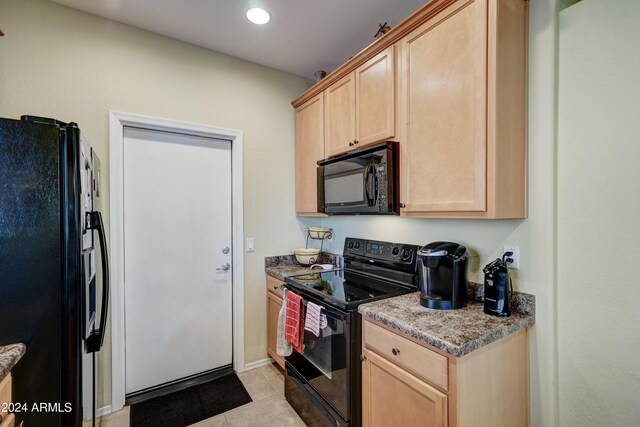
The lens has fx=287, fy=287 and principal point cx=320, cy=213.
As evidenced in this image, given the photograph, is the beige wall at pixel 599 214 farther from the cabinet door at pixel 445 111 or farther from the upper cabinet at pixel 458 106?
the cabinet door at pixel 445 111

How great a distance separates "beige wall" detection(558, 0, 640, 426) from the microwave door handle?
0.92 meters

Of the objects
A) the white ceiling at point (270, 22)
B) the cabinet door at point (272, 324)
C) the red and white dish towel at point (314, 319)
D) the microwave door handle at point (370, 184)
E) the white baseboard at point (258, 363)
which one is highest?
the white ceiling at point (270, 22)

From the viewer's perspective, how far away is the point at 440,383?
1.15 metres

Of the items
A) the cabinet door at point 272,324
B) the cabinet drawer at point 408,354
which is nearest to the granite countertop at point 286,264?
the cabinet door at point 272,324

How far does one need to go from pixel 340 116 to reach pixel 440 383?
180 centimetres

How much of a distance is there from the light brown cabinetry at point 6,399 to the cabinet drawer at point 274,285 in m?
1.60

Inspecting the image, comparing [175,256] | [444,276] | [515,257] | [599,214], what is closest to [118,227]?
[175,256]

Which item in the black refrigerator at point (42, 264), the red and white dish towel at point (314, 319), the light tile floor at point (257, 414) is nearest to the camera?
the black refrigerator at point (42, 264)

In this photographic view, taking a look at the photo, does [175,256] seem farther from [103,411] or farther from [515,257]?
[515,257]

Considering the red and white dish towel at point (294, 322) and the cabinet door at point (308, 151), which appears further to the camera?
the cabinet door at point (308, 151)

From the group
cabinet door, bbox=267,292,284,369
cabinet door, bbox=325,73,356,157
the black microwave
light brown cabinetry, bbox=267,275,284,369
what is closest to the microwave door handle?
the black microwave

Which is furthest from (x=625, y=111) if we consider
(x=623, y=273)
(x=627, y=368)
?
(x=627, y=368)

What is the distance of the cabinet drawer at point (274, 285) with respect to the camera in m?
2.46

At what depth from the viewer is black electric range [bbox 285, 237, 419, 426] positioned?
1.54 meters
